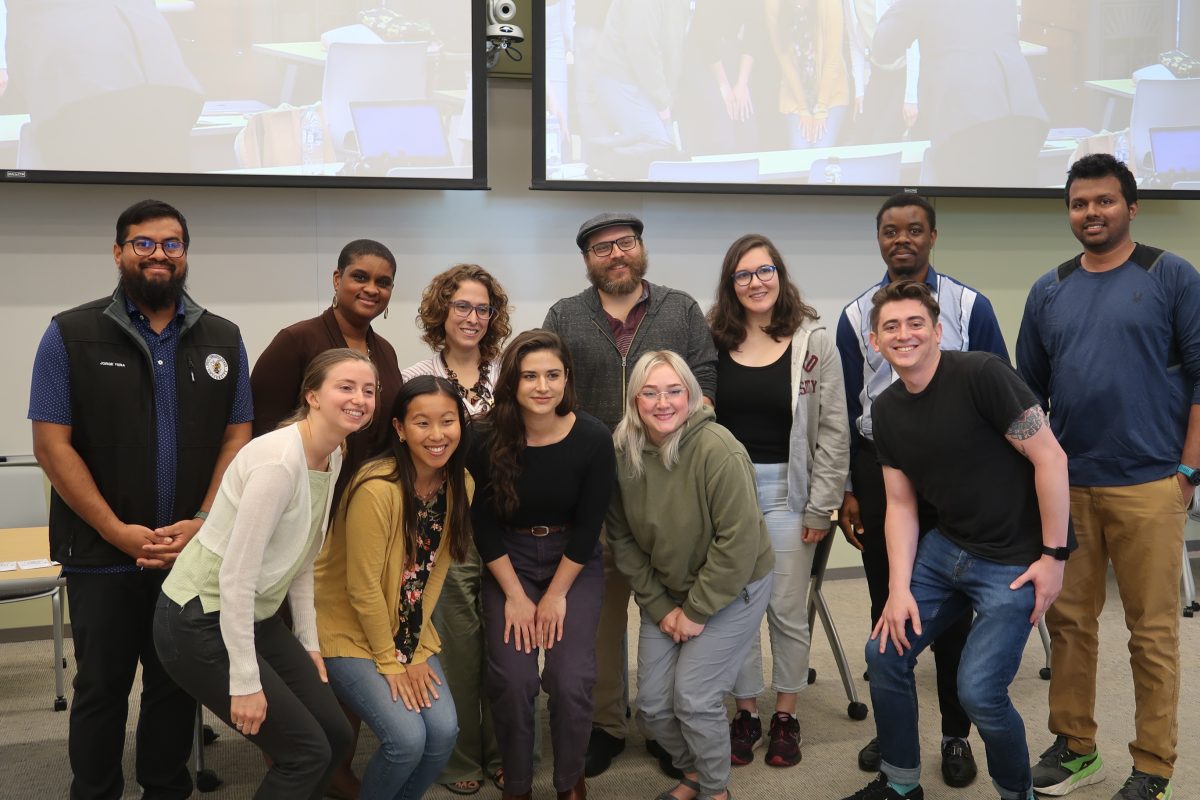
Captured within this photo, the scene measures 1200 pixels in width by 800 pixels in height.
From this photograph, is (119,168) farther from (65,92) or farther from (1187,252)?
(1187,252)

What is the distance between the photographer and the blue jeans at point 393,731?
7.89 feet

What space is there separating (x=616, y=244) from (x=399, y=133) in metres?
1.66

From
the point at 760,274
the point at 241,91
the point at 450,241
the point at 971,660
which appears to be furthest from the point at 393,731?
the point at 241,91

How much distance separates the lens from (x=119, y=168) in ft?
13.3

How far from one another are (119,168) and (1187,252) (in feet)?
17.2

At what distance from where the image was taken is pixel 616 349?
3055 millimetres

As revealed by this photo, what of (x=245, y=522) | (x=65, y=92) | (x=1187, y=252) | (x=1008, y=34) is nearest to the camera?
(x=245, y=522)

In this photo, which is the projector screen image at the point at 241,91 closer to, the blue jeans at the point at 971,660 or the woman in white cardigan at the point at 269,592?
the woman in white cardigan at the point at 269,592

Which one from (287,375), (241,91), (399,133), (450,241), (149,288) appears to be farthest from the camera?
(450,241)

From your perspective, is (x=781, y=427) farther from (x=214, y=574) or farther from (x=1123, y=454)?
(x=214, y=574)

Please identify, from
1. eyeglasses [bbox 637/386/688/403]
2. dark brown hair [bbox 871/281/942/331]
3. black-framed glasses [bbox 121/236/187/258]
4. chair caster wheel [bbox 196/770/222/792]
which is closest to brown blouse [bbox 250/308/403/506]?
black-framed glasses [bbox 121/236/187/258]

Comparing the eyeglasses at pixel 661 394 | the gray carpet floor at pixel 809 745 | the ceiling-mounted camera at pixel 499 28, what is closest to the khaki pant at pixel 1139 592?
the gray carpet floor at pixel 809 745

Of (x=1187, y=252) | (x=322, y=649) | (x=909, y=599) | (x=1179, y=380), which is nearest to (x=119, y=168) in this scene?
(x=322, y=649)

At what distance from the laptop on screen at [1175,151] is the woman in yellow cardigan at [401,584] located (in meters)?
4.24
